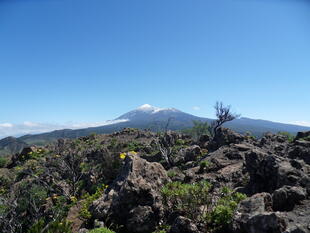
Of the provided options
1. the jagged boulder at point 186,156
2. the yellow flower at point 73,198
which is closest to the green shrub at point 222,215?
the yellow flower at point 73,198

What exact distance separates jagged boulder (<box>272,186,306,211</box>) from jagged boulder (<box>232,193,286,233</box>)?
0.50 metres

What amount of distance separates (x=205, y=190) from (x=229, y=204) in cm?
93

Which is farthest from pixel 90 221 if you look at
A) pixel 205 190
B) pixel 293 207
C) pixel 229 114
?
pixel 229 114

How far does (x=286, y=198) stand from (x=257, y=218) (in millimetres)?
2753

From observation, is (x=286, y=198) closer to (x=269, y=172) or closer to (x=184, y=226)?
(x=269, y=172)

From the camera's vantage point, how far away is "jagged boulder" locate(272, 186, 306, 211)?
8508 millimetres

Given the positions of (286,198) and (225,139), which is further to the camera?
(225,139)

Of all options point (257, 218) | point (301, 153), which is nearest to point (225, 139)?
point (301, 153)

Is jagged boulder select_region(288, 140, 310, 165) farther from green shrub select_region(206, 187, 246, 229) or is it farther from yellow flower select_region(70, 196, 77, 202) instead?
yellow flower select_region(70, 196, 77, 202)

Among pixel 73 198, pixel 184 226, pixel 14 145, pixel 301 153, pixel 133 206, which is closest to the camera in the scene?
pixel 184 226

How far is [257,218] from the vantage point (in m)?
6.54

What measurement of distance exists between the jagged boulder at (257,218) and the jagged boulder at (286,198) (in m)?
0.50

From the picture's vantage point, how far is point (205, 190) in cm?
874

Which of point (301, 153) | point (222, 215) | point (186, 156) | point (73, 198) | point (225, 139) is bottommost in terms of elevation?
point (73, 198)
